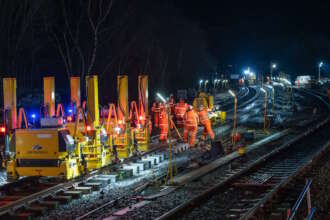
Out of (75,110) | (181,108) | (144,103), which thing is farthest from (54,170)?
(181,108)

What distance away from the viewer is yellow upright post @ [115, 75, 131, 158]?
16984 mm

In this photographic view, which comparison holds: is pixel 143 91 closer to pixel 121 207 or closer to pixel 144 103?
pixel 144 103

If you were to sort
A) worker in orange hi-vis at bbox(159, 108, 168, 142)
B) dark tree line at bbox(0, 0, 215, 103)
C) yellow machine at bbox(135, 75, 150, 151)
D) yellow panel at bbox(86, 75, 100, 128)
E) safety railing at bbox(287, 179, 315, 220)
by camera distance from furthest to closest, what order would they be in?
dark tree line at bbox(0, 0, 215, 103)
worker in orange hi-vis at bbox(159, 108, 168, 142)
yellow machine at bbox(135, 75, 150, 151)
yellow panel at bbox(86, 75, 100, 128)
safety railing at bbox(287, 179, 315, 220)

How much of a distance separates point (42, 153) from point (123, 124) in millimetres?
3937

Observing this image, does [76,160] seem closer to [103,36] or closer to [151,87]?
[103,36]

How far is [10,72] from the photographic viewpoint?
3709 cm

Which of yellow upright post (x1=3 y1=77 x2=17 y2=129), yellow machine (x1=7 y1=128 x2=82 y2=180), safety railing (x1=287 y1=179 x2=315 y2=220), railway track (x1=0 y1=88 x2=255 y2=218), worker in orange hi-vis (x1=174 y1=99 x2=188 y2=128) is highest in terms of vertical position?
yellow upright post (x1=3 y1=77 x2=17 y2=129)

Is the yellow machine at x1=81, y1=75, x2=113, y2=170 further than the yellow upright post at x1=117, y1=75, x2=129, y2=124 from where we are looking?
No

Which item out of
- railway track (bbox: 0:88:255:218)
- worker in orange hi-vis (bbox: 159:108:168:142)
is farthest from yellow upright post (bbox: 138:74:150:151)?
railway track (bbox: 0:88:255:218)

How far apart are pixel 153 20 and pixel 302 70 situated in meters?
86.4

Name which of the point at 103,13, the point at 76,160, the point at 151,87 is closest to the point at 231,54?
the point at 151,87

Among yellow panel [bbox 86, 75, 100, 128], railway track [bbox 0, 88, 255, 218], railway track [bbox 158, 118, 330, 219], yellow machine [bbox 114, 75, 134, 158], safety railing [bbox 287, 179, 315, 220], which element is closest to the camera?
safety railing [bbox 287, 179, 315, 220]

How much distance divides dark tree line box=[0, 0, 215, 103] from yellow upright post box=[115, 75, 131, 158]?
15585mm

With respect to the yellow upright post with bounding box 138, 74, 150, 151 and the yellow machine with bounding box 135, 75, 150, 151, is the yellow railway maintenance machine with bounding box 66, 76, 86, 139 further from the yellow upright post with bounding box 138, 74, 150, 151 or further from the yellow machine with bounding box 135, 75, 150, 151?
the yellow upright post with bounding box 138, 74, 150, 151
